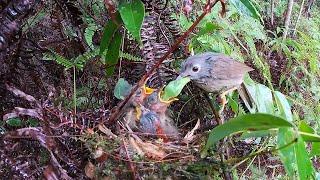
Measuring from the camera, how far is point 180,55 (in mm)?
1501

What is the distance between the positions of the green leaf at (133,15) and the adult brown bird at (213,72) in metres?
0.18

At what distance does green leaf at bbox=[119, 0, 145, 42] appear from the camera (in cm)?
108

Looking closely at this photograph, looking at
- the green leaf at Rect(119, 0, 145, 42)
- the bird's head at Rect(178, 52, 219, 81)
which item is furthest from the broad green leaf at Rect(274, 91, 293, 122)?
the green leaf at Rect(119, 0, 145, 42)

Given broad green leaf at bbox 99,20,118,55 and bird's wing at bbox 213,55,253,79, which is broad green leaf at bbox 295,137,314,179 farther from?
broad green leaf at bbox 99,20,118,55

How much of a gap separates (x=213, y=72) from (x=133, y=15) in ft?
0.79

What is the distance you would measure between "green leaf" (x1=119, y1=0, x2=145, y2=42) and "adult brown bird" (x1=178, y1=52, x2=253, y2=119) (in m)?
0.18

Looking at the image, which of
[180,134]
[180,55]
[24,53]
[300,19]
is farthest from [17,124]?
[300,19]

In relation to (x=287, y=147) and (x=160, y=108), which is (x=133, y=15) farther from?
(x=287, y=147)

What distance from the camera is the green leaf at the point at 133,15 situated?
108 cm

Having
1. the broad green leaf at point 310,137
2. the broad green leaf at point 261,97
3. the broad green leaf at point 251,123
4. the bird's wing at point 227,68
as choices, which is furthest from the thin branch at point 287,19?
the broad green leaf at point 251,123

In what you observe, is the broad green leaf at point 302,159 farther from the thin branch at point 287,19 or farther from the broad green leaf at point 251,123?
the thin branch at point 287,19

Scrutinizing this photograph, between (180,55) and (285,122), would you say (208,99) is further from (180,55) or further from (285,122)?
(285,122)

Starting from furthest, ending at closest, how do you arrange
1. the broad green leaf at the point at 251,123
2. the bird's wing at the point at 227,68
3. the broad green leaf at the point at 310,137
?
the bird's wing at the point at 227,68
the broad green leaf at the point at 310,137
the broad green leaf at the point at 251,123

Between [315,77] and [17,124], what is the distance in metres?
2.05
